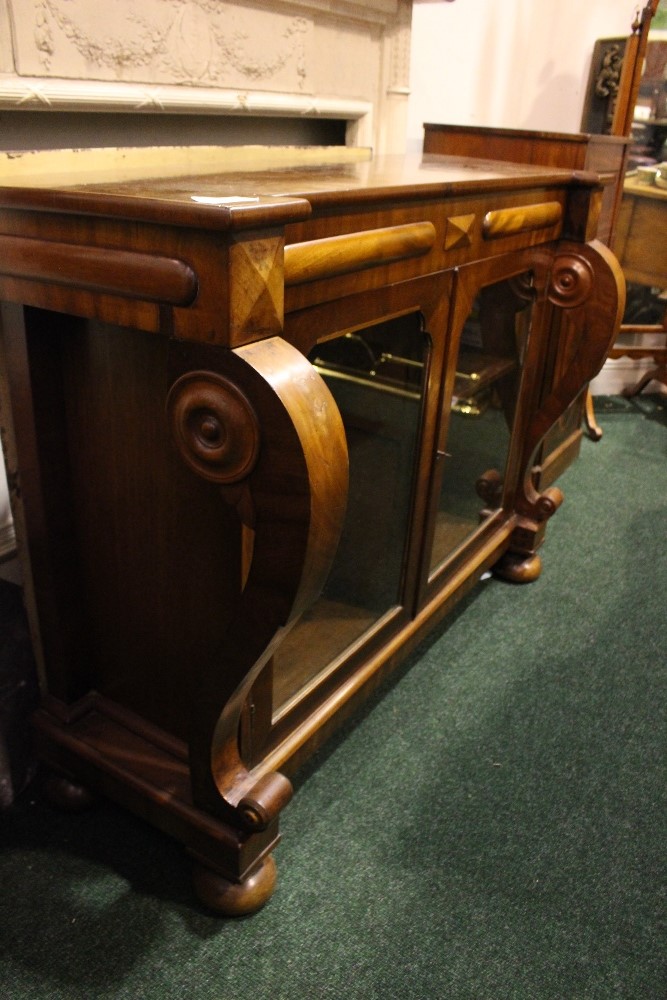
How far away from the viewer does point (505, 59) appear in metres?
2.62

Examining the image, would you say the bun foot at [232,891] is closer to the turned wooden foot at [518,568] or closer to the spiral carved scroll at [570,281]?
the turned wooden foot at [518,568]

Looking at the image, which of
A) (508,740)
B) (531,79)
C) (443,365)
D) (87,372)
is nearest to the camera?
(87,372)

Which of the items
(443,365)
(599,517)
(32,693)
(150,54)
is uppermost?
(150,54)

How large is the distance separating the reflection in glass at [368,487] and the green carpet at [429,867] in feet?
0.81

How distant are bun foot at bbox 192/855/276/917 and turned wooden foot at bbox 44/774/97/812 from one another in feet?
0.74

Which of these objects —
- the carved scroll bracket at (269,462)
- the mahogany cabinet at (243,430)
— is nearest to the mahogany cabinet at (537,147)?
the mahogany cabinet at (243,430)

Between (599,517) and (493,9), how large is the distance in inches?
62.0

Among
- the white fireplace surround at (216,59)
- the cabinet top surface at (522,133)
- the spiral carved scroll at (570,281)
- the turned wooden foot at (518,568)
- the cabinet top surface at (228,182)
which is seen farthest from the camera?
the turned wooden foot at (518,568)

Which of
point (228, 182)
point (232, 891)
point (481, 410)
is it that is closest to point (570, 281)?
point (481, 410)

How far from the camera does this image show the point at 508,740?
4.82 feet

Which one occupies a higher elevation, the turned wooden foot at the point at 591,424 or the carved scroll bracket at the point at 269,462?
the carved scroll bracket at the point at 269,462

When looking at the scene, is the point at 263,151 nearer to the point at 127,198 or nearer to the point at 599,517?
the point at 127,198

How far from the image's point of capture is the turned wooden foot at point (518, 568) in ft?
6.47

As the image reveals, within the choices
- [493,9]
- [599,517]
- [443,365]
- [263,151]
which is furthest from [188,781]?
[493,9]
